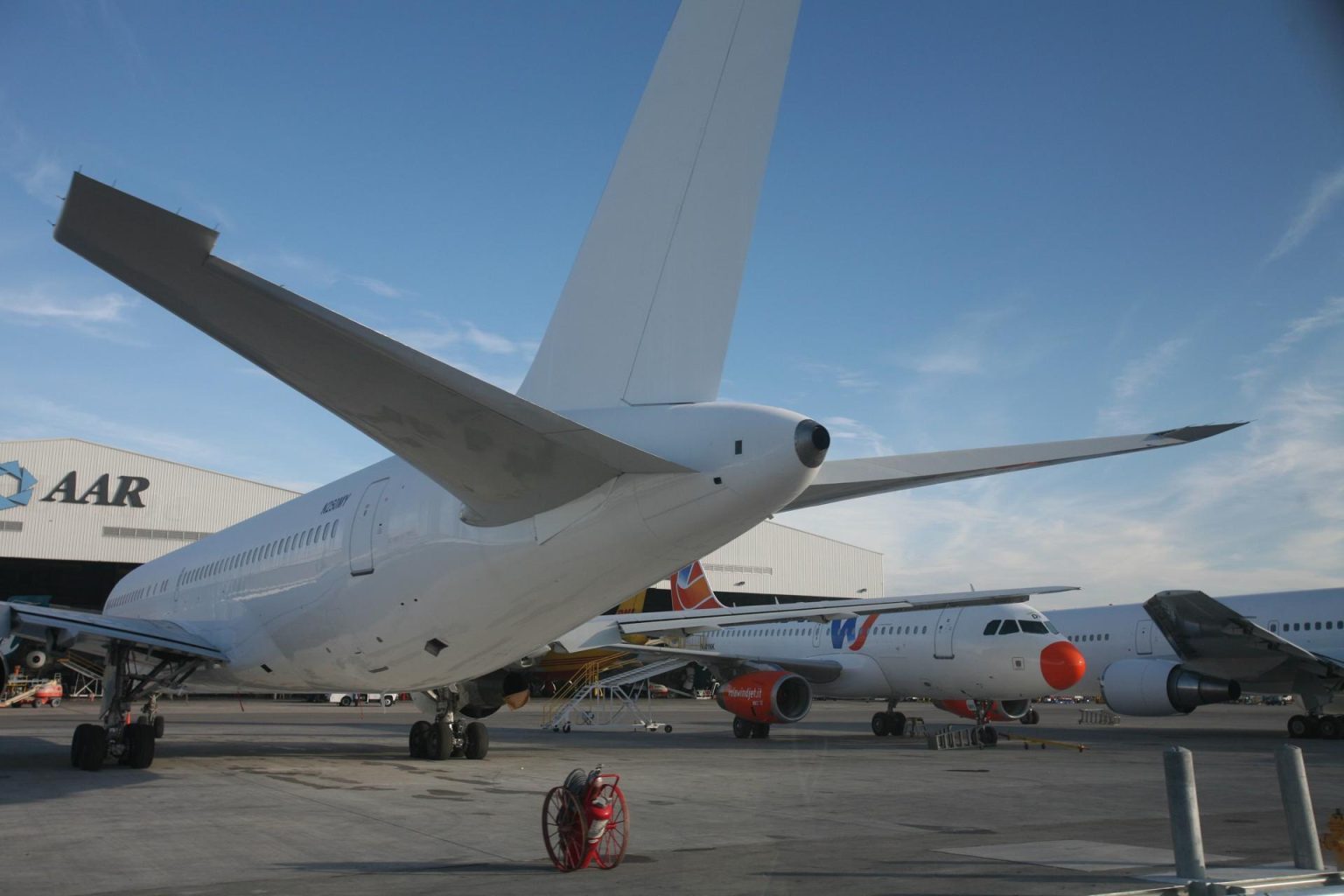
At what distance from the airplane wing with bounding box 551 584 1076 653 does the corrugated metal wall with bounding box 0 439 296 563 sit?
2584 centimetres

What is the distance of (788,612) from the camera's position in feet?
55.6

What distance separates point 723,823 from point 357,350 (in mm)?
4985

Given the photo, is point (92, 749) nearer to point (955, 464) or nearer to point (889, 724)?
point (955, 464)

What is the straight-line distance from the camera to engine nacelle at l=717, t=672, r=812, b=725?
771 inches

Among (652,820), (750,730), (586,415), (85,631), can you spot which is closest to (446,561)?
(586,415)

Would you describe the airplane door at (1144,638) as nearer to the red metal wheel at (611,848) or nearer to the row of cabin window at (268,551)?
the row of cabin window at (268,551)

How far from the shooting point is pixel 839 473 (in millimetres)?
6980

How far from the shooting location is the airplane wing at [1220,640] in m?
19.0

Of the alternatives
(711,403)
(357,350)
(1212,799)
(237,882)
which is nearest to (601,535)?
(711,403)

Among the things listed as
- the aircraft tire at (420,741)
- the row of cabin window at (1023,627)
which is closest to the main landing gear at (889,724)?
the row of cabin window at (1023,627)

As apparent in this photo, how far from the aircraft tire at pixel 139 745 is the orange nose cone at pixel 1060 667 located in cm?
1467

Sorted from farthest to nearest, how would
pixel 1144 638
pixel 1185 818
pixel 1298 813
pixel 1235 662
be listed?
pixel 1144 638 < pixel 1235 662 < pixel 1298 813 < pixel 1185 818

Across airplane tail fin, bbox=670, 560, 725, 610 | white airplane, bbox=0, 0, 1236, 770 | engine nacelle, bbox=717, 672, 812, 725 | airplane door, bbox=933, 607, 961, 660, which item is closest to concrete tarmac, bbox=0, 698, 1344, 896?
white airplane, bbox=0, 0, 1236, 770

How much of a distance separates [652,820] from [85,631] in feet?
25.2
